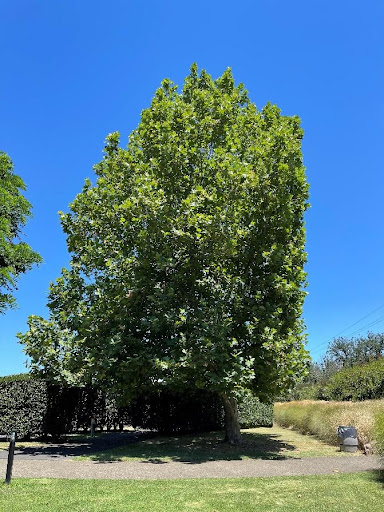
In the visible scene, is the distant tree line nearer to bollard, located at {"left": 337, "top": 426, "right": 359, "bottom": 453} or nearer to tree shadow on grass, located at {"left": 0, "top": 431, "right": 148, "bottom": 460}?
bollard, located at {"left": 337, "top": 426, "right": 359, "bottom": 453}

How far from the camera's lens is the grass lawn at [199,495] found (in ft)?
19.5

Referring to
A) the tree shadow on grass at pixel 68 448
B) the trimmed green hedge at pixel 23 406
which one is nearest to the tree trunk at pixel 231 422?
the tree shadow on grass at pixel 68 448

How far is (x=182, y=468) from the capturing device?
966 centimetres

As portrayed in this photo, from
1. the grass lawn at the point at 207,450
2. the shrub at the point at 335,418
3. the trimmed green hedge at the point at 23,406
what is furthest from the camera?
the trimmed green hedge at the point at 23,406

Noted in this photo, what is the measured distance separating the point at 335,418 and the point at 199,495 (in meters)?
10.7

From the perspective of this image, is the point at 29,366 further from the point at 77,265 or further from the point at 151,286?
the point at 151,286

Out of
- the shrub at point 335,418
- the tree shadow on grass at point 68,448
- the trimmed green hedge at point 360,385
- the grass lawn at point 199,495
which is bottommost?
the grass lawn at point 199,495

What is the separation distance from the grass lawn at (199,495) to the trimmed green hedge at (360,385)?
73.9 feet

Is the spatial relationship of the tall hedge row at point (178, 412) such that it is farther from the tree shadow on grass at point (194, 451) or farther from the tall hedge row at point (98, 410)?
the tree shadow on grass at point (194, 451)

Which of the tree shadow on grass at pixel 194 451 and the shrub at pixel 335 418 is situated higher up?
the shrub at pixel 335 418

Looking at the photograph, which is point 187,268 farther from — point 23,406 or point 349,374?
point 349,374

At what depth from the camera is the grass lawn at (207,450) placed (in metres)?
11.5

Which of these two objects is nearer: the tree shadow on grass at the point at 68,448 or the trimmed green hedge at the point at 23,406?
the tree shadow on grass at the point at 68,448

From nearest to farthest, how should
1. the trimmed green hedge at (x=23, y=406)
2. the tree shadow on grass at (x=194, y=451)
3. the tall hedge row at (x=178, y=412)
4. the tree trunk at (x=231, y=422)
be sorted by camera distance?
the tree shadow on grass at (x=194, y=451)
the tree trunk at (x=231, y=422)
the trimmed green hedge at (x=23, y=406)
the tall hedge row at (x=178, y=412)
